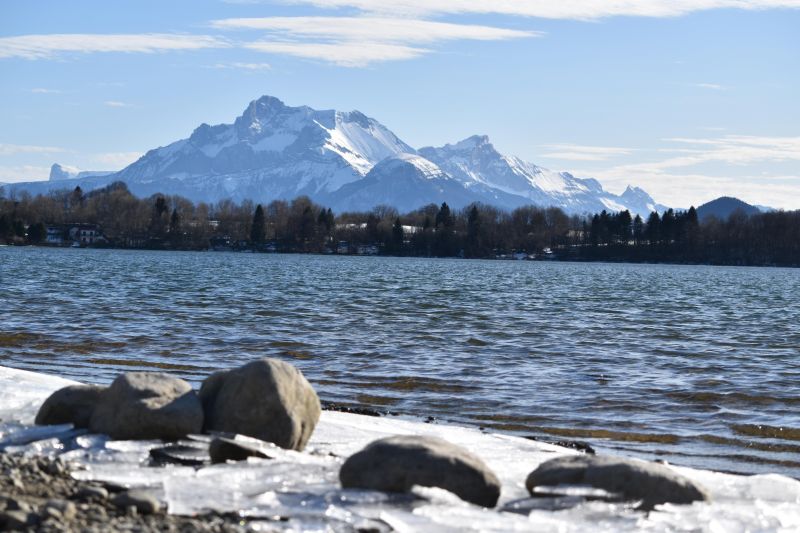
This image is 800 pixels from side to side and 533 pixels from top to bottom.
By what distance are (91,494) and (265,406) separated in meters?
3.19

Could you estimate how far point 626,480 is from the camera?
34.2 feet

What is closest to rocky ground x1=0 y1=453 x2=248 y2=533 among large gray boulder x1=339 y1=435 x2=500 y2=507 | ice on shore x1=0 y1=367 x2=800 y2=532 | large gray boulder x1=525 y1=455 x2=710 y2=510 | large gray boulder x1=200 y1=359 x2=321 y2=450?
ice on shore x1=0 y1=367 x2=800 y2=532

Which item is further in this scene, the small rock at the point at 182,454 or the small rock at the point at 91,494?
the small rock at the point at 182,454

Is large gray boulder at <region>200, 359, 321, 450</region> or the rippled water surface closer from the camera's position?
large gray boulder at <region>200, 359, 321, 450</region>

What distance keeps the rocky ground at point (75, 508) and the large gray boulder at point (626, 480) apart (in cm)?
345

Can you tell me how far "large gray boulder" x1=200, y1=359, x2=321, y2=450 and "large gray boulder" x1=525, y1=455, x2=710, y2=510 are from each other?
308 centimetres

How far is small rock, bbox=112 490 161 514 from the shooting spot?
356 inches

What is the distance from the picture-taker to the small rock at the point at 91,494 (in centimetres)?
928

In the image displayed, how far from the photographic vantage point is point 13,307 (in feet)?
126

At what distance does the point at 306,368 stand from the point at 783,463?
39.0 ft

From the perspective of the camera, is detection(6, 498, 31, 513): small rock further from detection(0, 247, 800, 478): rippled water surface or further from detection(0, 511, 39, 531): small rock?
detection(0, 247, 800, 478): rippled water surface

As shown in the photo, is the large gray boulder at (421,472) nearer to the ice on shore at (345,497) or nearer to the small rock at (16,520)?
the ice on shore at (345,497)

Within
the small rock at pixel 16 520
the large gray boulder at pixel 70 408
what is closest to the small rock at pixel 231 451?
the large gray boulder at pixel 70 408

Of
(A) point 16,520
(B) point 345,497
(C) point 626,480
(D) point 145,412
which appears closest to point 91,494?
(A) point 16,520
